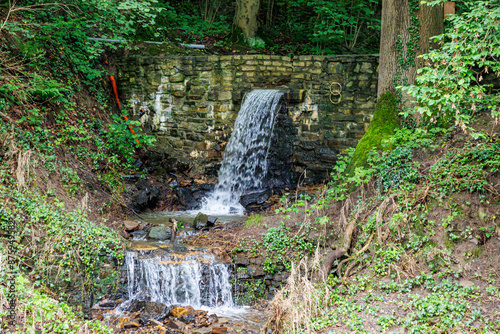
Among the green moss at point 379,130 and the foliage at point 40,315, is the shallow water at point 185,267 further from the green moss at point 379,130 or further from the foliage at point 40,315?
the green moss at point 379,130

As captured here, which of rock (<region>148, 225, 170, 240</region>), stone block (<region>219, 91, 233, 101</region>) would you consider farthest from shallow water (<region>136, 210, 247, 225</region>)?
stone block (<region>219, 91, 233, 101</region>)

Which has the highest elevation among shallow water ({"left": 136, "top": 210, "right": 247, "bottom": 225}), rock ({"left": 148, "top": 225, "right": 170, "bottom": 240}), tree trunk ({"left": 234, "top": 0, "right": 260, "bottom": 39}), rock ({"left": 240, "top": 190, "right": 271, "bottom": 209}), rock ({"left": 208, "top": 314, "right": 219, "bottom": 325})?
tree trunk ({"left": 234, "top": 0, "right": 260, "bottom": 39})

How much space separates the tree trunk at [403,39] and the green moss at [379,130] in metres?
0.20

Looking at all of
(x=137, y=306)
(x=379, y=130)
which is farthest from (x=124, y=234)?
(x=379, y=130)

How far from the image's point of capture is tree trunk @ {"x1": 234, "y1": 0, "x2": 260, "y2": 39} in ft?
36.8

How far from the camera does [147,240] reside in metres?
6.06

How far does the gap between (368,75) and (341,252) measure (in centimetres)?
451

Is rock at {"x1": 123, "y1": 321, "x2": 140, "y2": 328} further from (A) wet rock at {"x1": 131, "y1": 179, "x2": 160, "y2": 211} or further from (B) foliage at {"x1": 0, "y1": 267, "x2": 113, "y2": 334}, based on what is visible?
(A) wet rock at {"x1": 131, "y1": 179, "x2": 160, "y2": 211}

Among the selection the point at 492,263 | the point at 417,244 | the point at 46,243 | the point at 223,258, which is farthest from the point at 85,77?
the point at 492,263

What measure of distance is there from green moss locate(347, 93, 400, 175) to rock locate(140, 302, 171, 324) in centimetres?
318

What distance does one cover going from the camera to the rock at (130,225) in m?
6.24

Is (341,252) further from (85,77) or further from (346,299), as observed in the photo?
(85,77)

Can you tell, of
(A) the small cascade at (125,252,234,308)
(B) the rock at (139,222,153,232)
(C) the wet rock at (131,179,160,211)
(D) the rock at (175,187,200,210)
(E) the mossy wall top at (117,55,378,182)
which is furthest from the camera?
(E) the mossy wall top at (117,55,378,182)

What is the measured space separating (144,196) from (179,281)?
9.62 ft
